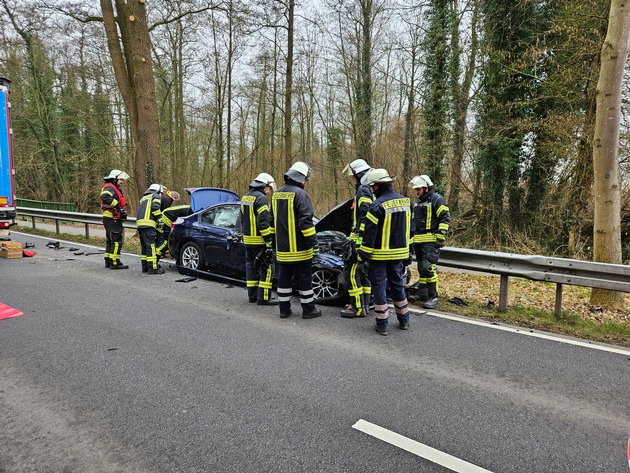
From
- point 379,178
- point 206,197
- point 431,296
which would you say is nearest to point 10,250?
point 206,197

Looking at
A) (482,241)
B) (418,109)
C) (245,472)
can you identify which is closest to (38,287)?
(245,472)

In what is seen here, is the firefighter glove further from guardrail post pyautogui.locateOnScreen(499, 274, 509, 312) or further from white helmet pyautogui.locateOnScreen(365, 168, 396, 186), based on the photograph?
white helmet pyautogui.locateOnScreen(365, 168, 396, 186)

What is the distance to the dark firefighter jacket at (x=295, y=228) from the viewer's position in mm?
5418

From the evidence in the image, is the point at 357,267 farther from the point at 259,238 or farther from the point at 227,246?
the point at 227,246

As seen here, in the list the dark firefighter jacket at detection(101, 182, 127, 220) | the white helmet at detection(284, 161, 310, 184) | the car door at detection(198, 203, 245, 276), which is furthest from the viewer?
the dark firefighter jacket at detection(101, 182, 127, 220)

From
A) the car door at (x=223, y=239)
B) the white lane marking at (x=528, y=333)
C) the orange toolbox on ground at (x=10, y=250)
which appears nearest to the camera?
the white lane marking at (x=528, y=333)

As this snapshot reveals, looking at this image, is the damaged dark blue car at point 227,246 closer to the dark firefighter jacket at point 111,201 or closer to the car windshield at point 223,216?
the car windshield at point 223,216

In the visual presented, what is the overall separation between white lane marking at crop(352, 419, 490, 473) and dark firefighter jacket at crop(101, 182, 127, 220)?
7389 mm

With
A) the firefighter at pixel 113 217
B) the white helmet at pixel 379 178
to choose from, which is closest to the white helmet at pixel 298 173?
the white helmet at pixel 379 178

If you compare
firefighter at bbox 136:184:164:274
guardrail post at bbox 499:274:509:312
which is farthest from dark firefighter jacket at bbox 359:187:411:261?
firefighter at bbox 136:184:164:274

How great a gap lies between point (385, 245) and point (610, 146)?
4043 mm

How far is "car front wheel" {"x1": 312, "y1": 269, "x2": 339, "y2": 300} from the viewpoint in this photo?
614 cm

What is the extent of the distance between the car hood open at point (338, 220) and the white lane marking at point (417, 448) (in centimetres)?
374

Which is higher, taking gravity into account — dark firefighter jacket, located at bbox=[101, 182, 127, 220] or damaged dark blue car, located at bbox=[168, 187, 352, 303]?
dark firefighter jacket, located at bbox=[101, 182, 127, 220]
